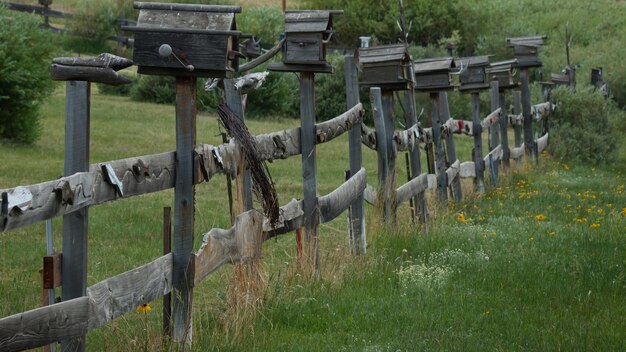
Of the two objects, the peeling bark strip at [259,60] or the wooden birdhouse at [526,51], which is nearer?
the peeling bark strip at [259,60]

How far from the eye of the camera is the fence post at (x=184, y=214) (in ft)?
19.8

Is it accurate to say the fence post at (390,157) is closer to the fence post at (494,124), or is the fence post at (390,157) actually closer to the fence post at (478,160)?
the fence post at (478,160)

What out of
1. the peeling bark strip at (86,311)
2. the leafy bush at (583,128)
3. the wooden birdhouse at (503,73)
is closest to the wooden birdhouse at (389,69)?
the peeling bark strip at (86,311)

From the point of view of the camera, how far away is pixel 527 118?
2262cm

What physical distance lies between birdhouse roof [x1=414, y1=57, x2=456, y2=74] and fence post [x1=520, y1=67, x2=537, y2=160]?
8.35 metres

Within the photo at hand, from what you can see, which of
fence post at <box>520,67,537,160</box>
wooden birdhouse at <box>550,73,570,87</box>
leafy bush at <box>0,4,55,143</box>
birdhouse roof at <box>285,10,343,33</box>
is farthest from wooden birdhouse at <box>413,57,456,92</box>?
wooden birdhouse at <box>550,73,570,87</box>

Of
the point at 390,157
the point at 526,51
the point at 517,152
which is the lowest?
the point at 517,152

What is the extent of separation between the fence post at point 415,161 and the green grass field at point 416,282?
8.5 inches

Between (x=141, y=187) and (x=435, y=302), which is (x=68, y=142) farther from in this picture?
(x=435, y=302)

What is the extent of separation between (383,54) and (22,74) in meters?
11.0

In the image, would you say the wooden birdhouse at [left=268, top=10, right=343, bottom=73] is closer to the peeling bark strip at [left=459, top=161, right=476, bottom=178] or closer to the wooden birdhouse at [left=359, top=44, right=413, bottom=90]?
the wooden birdhouse at [left=359, top=44, right=413, bottom=90]

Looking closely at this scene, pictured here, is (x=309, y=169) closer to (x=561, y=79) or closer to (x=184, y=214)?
(x=184, y=214)

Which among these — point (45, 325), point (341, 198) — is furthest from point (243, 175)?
point (45, 325)

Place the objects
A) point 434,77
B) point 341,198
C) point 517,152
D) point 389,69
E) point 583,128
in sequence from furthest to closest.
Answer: point 583,128, point 517,152, point 434,77, point 389,69, point 341,198
